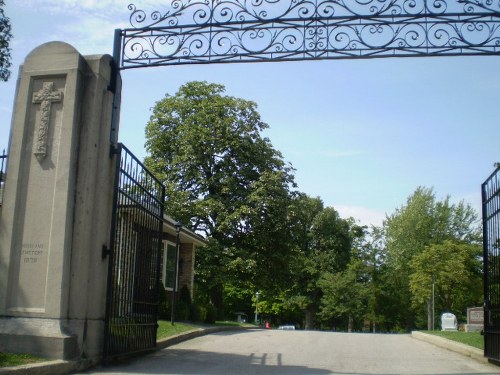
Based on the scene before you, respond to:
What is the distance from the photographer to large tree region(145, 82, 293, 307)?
3234cm

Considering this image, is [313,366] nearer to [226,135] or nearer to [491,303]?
[491,303]

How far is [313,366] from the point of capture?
10609 millimetres

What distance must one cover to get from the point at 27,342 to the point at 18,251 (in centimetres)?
146

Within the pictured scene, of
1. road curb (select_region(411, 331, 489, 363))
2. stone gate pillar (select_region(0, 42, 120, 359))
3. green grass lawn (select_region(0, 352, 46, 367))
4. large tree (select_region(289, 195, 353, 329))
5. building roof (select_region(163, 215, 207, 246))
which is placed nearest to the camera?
green grass lawn (select_region(0, 352, 46, 367))

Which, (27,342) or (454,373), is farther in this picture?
(454,373)

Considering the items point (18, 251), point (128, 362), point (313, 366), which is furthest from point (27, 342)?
point (313, 366)

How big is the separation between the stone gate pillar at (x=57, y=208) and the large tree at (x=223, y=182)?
71.9 ft

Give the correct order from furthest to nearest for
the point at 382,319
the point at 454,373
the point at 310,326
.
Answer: the point at 382,319
the point at 310,326
the point at 454,373

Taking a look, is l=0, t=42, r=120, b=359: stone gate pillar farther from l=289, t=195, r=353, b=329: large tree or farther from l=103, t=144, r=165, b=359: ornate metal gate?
l=289, t=195, r=353, b=329: large tree

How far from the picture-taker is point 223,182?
1310 inches

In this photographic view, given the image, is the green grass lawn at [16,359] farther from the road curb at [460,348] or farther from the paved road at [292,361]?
the road curb at [460,348]

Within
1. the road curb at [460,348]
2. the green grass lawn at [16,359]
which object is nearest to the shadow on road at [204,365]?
the green grass lawn at [16,359]

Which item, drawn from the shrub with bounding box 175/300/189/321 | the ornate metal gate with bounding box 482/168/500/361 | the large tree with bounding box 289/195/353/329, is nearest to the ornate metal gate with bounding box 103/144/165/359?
the ornate metal gate with bounding box 482/168/500/361

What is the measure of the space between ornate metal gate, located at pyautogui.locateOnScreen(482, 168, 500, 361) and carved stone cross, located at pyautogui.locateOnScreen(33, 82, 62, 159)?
27.1 ft
